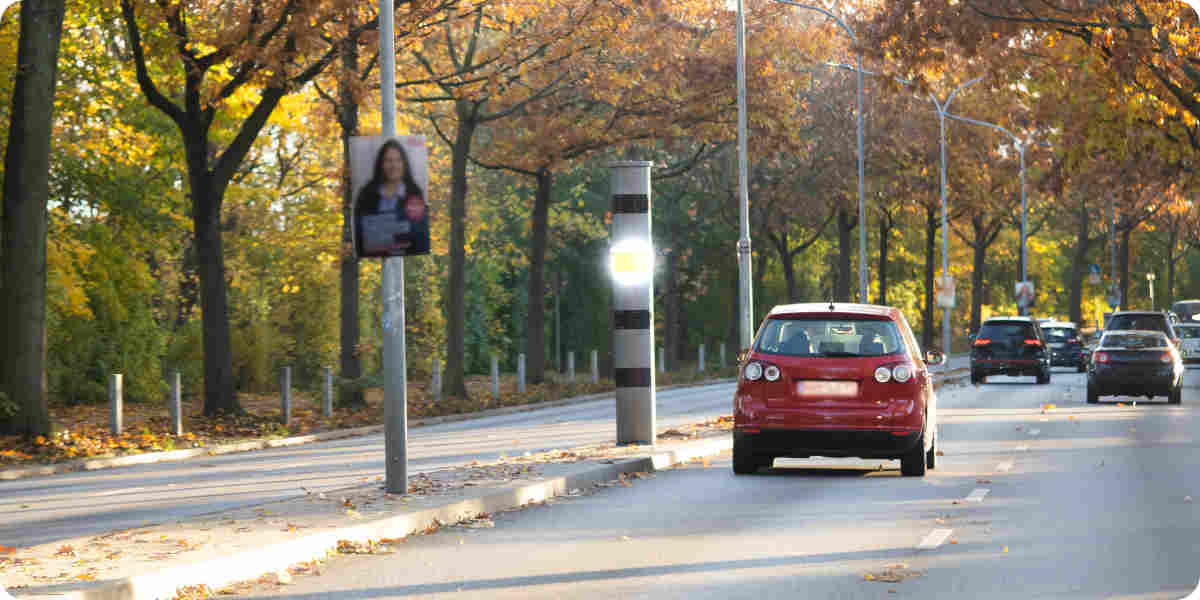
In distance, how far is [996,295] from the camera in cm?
9581

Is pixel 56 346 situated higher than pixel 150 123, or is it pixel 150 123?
pixel 150 123

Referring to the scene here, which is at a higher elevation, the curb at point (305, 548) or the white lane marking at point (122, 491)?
the curb at point (305, 548)

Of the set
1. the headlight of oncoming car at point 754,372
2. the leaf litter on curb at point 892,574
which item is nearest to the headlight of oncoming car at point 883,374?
the headlight of oncoming car at point 754,372

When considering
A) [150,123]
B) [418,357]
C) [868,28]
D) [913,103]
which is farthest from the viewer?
[913,103]

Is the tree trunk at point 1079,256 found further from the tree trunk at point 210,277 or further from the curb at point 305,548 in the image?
the curb at point 305,548

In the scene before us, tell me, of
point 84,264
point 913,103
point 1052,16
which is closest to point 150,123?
point 84,264

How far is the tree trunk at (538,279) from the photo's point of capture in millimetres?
41969

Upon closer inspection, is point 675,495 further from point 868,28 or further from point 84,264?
point 84,264

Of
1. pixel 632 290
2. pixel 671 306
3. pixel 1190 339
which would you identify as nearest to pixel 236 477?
pixel 632 290

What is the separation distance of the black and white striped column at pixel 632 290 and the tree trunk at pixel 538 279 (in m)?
21.8

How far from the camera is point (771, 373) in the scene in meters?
16.6

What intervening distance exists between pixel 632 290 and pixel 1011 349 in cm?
2460

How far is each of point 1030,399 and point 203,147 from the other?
17.0 metres

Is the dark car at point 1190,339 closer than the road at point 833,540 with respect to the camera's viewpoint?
No
